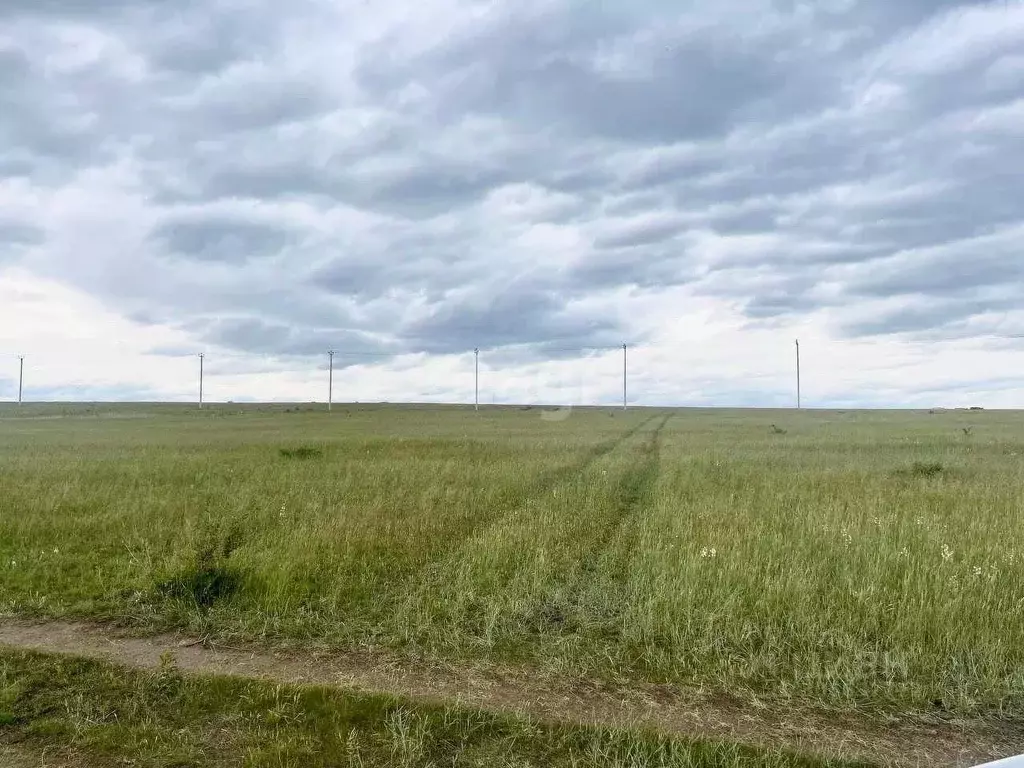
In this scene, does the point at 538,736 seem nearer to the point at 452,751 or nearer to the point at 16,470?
the point at 452,751

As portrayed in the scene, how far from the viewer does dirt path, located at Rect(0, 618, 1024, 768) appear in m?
5.83

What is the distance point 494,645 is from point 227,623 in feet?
11.7

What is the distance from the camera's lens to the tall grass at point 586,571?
7.52 meters

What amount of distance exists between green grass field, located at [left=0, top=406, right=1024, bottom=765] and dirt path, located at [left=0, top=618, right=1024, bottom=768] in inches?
12.7

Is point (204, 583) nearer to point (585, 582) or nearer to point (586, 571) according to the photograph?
point (585, 582)

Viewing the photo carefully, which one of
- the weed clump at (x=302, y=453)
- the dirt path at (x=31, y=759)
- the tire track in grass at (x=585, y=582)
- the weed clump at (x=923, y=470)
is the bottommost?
the dirt path at (x=31, y=759)

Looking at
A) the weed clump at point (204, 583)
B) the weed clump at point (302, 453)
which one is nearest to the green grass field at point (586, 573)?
the weed clump at point (204, 583)

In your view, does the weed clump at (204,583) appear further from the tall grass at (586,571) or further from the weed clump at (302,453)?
the weed clump at (302,453)

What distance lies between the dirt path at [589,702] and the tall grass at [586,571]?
1.24 feet

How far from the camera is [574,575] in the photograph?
10484 millimetres

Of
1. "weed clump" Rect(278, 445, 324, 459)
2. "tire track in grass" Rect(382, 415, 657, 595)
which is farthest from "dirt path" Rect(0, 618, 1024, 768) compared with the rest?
"weed clump" Rect(278, 445, 324, 459)

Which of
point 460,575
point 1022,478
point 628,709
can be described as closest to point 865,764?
point 628,709

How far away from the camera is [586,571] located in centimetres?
1090

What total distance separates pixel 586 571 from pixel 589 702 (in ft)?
14.3
